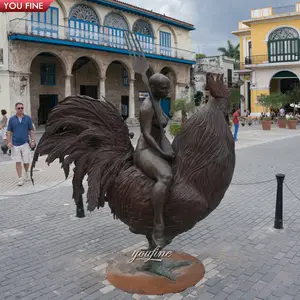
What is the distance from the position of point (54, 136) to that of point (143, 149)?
101 centimetres

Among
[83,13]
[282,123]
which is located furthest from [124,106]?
[282,123]

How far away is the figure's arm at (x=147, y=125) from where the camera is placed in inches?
144

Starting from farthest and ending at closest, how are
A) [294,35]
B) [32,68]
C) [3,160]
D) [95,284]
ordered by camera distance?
[294,35]
[32,68]
[3,160]
[95,284]

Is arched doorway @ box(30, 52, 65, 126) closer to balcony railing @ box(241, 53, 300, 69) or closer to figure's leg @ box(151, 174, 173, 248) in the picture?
balcony railing @ box(241, 53, 300, 69)

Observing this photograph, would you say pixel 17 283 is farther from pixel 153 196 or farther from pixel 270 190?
pixel 270 190

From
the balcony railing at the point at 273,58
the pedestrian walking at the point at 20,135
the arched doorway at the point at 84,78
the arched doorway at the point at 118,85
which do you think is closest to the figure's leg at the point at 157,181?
the pedestrian walking at the point at 20,135

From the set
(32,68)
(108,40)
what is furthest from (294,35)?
(32,68)

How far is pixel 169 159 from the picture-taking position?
3705 mm

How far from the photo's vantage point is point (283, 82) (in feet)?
125

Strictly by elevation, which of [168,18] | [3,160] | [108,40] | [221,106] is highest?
[168,18]

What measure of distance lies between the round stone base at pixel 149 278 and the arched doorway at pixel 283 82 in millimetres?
33826

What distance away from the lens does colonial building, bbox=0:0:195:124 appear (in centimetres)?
2130

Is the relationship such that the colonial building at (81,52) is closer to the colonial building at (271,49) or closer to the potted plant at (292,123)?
the colonial building at (271,49)

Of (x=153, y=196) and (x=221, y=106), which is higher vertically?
(x=221, y=106)
